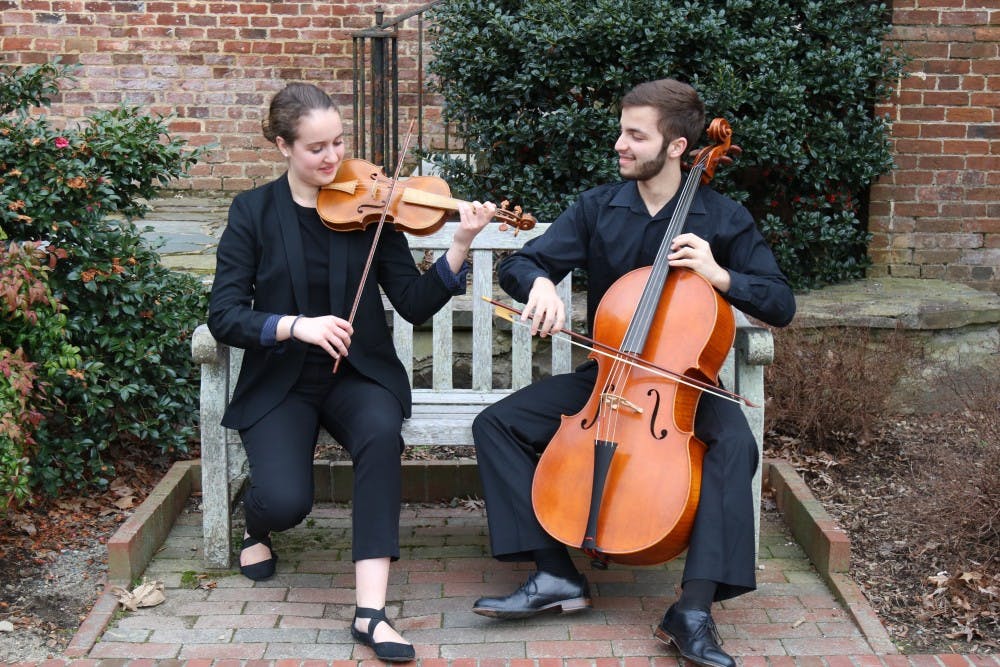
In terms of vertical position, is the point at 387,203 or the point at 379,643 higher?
the point at 387,203

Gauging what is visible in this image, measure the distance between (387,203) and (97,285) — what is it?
1242mm

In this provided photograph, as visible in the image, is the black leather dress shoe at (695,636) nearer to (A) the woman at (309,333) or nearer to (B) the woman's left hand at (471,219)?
(A) the woman at (309,333)

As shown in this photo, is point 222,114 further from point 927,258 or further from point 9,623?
point 9,623

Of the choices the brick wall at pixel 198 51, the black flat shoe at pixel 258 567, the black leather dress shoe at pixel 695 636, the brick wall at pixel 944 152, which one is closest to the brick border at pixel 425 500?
the black flat shoe at pixel 258 567

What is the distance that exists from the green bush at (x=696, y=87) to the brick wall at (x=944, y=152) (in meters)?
0.28

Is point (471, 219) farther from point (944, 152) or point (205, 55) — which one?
point (205, 55)

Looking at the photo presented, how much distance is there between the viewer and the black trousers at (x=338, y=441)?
10.2ft

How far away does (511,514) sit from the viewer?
3.17 m

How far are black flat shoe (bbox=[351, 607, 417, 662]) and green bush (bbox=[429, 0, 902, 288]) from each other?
8.03 ft

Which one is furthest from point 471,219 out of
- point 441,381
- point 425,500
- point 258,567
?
point 425,500

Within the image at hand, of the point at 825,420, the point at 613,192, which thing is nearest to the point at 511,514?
the point at 613,192

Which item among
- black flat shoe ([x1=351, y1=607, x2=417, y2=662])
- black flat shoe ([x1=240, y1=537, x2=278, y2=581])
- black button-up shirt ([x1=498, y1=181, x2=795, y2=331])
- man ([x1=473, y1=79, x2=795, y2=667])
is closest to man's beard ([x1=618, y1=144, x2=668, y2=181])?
Result: man ([x1=473, y1=79, x2=795, y2=667])

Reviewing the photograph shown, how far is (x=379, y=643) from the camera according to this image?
2.91 metres

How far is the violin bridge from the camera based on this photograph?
9.57ft
